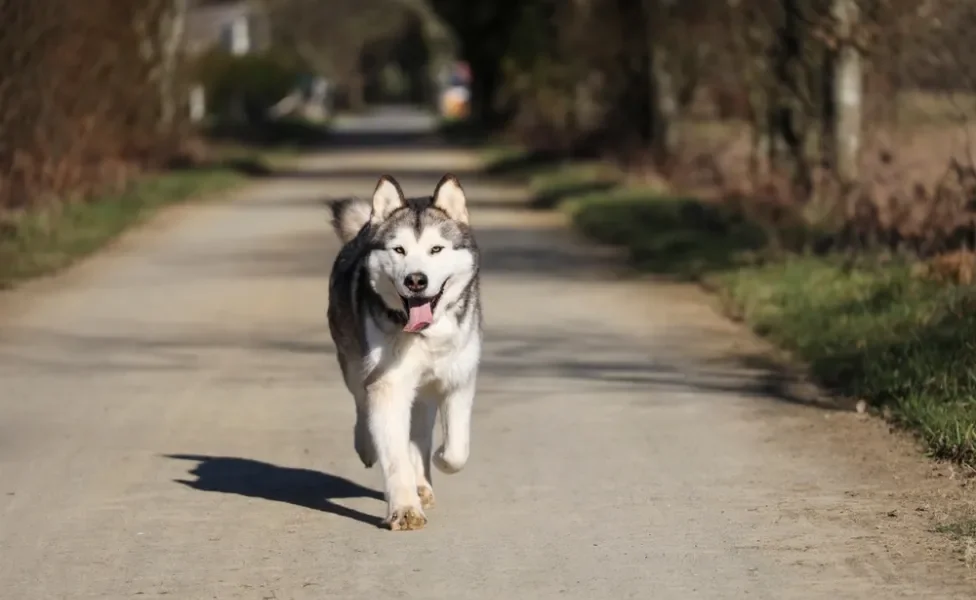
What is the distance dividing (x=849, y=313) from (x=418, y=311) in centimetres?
653

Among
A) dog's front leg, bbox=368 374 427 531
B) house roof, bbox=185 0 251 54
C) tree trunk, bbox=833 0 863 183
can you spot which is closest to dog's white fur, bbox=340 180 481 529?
dog's front leg, bbox=368 374 427 531

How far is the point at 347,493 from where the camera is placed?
9.29m

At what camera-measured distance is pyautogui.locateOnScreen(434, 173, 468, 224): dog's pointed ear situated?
8.62 meters

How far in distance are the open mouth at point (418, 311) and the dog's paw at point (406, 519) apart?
0.73m

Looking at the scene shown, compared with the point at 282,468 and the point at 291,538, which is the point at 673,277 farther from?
the point at 291,538

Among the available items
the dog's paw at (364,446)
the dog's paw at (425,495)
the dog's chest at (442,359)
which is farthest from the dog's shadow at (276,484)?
the dog's chest at (442,359)

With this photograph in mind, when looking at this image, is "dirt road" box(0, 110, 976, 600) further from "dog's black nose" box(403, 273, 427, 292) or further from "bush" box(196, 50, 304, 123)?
"bush" box(196, 50, 304, 123)

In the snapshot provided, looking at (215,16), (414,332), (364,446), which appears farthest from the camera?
(215,16)

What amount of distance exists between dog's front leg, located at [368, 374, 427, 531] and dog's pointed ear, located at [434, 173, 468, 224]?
73cm

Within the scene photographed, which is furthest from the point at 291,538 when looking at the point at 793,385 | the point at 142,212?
the point at 142,212

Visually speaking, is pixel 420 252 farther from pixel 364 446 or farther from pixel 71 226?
pixel 71 226

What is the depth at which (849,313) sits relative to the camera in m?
14.3

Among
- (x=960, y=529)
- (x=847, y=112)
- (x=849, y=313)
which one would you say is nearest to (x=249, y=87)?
(x=847, y=112)

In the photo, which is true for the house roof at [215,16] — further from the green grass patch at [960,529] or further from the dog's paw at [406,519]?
the green grass patch at [960,529]
